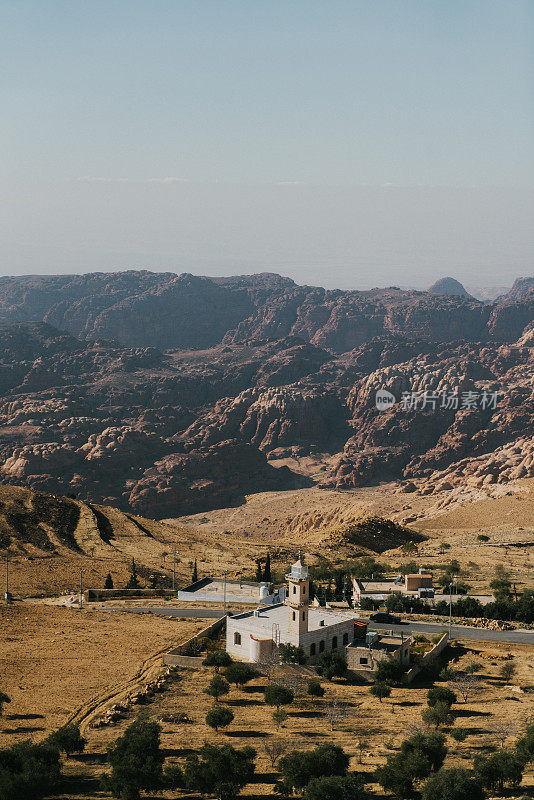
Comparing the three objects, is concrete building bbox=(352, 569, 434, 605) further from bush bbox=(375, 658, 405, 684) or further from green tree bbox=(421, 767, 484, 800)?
green tree bbox=(421, 767, 484, 800)

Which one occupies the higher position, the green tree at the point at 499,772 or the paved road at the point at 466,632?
the green tree at the point at 499,772

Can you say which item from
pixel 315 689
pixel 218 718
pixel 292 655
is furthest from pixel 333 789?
pixel 292 655

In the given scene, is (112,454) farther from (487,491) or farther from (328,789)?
(328,789)

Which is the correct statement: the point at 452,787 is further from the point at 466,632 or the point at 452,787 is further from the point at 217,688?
the point at 466,632

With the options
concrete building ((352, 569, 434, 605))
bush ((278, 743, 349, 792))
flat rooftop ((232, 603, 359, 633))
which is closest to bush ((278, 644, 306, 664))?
flat rooftop ((232, 603, 359, 633))

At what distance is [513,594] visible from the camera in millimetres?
74938

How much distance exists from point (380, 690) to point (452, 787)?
1536 centimetres

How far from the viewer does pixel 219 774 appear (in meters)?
35.7

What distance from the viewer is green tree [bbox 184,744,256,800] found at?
116 ft

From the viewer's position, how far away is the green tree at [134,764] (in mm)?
35031

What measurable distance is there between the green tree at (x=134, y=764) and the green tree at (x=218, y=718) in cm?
383

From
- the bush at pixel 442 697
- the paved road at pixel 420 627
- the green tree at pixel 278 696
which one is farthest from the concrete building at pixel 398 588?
the green tree at pixel 278 696

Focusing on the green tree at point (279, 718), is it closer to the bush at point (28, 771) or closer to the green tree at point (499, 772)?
the green tree at point (499, 772)

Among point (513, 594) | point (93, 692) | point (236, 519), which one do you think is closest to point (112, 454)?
point (236, 519)
